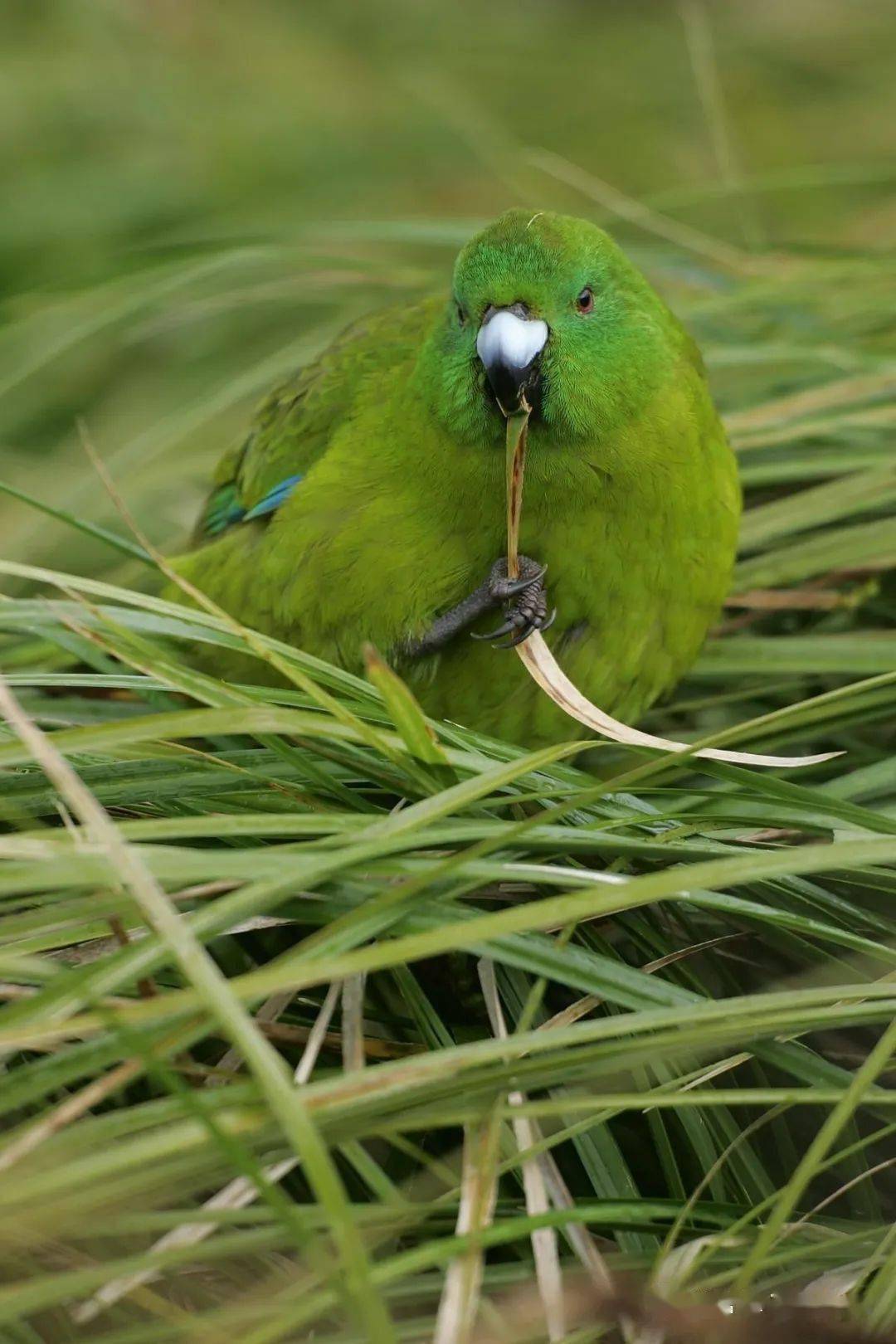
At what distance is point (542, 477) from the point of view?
2.30 m

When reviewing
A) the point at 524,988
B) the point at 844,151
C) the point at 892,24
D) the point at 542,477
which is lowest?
the point at 524,988

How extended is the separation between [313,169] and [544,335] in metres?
3.56

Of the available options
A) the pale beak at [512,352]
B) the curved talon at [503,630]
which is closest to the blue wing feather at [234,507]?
the curved talon at [503,630]

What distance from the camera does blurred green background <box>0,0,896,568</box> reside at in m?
3.75

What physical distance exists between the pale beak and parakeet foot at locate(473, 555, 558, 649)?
0.28 m

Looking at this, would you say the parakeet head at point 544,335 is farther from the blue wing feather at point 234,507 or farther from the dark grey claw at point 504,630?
the blue wing feather at point 234,507

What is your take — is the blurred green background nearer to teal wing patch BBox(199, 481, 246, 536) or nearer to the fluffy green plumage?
teal wing patch BBox(199, 481, 246, 536)

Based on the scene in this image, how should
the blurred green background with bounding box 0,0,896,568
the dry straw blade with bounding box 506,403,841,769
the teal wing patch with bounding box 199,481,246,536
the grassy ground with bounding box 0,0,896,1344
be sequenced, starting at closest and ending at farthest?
the grassy ground with bounding box 0,0,896,1344
the dry straw blade with bounding box 506,403,841,769
the teal wing patch with bounding box 199,481,246,536
the blurred green background with bounding box 0,0,896,568

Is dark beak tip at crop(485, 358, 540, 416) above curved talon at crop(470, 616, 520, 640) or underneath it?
above

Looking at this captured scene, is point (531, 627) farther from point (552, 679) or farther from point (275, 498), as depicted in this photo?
point (275, 498)

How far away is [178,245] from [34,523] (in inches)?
35.5

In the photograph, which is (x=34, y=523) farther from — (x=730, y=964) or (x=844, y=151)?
(x=844, y=151)

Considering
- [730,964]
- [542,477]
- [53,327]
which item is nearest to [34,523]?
[53,327]

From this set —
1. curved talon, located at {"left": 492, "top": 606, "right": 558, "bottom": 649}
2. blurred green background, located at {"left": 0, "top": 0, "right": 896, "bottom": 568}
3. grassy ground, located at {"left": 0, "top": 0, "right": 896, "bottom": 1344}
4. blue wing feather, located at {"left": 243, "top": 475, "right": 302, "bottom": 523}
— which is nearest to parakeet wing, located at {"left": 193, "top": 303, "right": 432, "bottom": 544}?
blue wing feather, located at {"left": 243, "top": 475, "right": 302, "bottom": 523}
